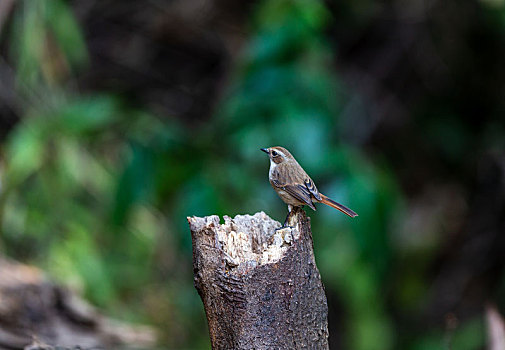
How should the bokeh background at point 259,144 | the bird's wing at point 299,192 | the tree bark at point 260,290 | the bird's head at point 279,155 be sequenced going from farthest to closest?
the bokeh background at point 259,144 → the bird's head at point 279,155 → the bird's wing at point 299,192 → the tree bark at point 260,290

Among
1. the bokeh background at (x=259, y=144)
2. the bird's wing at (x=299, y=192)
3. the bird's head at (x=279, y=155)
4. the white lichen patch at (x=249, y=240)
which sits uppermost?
the bokeh background at (x=259, y=144)

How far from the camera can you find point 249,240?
1900 millimetres

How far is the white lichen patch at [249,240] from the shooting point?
1.73m

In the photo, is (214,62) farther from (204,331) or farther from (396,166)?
(204,331)

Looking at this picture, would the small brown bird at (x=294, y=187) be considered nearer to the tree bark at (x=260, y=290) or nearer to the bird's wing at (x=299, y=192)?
the bird's wing at (x=299, y=192)

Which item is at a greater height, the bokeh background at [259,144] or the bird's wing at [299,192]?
the bokeh background at [259,144]

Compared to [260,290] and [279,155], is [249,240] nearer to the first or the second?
[260,290]

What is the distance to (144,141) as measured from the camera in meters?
3.55

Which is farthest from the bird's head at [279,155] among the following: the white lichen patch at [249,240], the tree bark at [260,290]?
the tree bark at [260,290]

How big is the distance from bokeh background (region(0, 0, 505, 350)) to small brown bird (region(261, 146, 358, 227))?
2.62 feet

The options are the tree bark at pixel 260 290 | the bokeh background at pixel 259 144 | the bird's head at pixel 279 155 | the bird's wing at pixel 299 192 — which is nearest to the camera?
the tree bark at pixel 260 290

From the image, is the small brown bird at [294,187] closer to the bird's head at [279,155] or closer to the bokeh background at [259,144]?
the bird's head at [279,155]

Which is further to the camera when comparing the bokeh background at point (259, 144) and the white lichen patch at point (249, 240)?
the bokeh background at point (259, 144)

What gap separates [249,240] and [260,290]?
23cm
